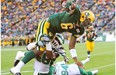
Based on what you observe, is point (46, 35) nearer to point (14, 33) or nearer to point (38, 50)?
point (38, 50)

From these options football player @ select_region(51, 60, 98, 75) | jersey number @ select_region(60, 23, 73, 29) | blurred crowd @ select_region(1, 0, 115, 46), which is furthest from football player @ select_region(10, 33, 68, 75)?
blurred crowd @ select_region(1, 0, 115, 46)

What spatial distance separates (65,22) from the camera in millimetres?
6422

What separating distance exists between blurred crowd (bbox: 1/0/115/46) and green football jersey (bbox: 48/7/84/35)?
19.1 m

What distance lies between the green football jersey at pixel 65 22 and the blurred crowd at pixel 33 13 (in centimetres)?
1914

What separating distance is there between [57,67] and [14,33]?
65.2 feet

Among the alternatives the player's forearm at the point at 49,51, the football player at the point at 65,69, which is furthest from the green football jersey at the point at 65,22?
the football player at the point at 65,69

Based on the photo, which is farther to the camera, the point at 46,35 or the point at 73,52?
the point at 73,52

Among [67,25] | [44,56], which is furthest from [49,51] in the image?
[67,25]

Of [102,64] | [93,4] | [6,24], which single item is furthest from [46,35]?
[93,4]

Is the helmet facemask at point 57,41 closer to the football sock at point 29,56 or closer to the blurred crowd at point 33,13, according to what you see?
the football sock at point 29,56

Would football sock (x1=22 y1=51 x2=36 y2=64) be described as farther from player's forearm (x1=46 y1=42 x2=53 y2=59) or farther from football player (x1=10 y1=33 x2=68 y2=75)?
player's forearm (x1=46 y1=42 x2=53 y2=59)

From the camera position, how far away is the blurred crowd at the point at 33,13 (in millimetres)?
27578

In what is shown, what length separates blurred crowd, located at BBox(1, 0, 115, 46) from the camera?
90.5 ft

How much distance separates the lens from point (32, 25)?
28.2m
